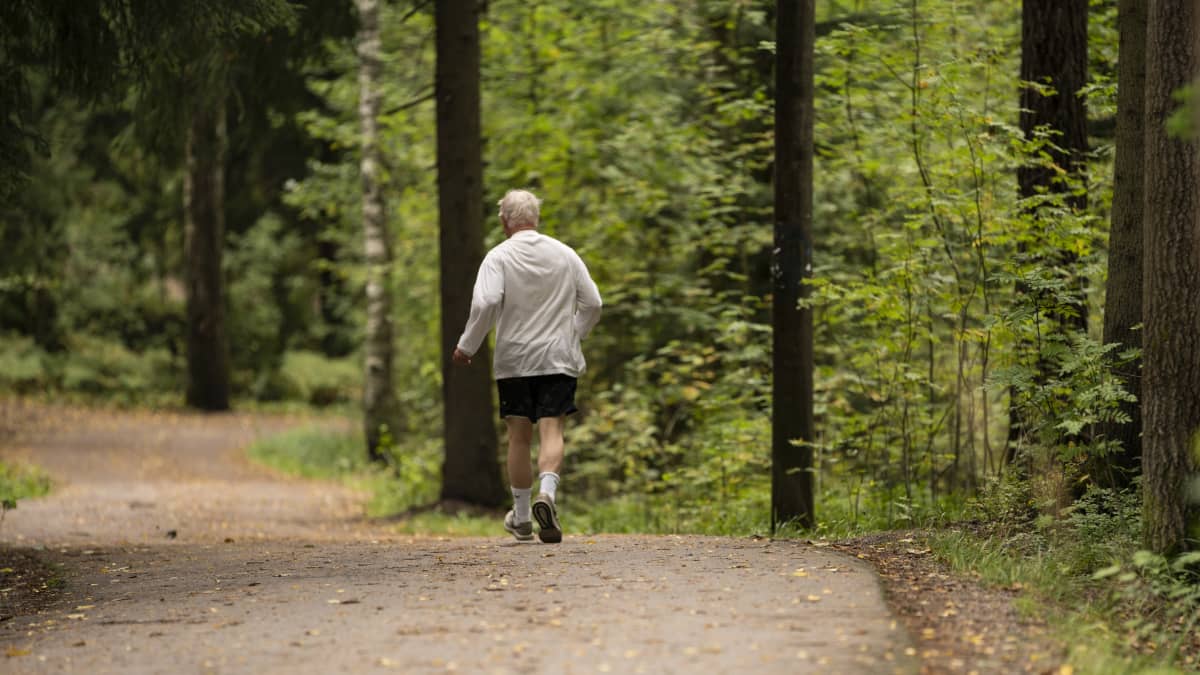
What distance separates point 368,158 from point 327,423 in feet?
36.2

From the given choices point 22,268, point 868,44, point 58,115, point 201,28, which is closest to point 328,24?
point 201,28

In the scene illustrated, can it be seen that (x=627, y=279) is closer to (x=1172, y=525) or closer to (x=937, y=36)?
(x=937, y=36)

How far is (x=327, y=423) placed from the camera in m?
30.4

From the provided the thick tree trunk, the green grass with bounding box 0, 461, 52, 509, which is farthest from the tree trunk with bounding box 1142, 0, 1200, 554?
the thick tree trunk

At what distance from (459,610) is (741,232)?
9.44m

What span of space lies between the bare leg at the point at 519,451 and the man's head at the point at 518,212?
1276mm

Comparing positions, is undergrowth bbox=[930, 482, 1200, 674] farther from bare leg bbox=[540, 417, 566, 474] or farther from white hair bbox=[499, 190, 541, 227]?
white hair bbox=[499, 190, 541, 227]

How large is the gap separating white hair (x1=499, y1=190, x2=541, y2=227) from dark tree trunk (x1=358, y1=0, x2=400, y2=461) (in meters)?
11.4

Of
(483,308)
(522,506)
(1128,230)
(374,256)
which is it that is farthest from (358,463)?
(1128,230)

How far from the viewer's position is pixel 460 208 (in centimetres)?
1405

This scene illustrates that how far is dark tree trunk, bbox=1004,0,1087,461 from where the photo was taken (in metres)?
10.2

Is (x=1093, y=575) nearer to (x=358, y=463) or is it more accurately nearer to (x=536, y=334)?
(x=536, y=334)

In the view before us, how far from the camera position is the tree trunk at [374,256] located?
20328 millimetres

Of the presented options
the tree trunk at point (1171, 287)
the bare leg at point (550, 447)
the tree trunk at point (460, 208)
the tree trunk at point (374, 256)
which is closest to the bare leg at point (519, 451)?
the bare leg at point (550, 447)
